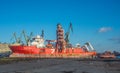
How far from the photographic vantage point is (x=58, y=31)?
656ft

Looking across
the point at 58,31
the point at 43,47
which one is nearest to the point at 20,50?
the point at 43,47

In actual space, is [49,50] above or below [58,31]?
below

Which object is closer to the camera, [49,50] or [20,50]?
[20,50]

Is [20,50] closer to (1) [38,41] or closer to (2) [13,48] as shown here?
(2) [13,48]

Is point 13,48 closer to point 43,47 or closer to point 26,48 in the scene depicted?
point 26,48

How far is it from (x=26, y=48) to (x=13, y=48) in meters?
9.18

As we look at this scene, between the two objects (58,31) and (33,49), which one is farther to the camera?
(58,31)

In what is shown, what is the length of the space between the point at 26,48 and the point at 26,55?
5985mm

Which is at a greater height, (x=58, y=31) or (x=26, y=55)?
(x=58, y=31)

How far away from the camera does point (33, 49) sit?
184375 millimetres

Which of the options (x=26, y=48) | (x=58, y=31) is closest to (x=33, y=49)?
(x=26, y=48)

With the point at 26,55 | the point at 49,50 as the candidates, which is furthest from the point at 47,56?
the point at 26,55

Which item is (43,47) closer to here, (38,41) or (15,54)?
(38,41)

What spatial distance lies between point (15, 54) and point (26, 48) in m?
9.47
